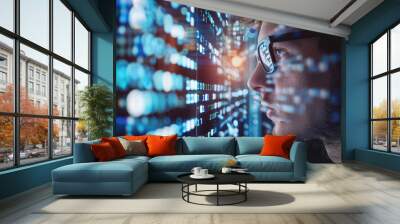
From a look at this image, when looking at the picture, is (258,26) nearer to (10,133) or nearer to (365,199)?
(365,199)

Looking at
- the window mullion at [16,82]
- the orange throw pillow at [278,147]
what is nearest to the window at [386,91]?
the orange throw pillow at [278,147]

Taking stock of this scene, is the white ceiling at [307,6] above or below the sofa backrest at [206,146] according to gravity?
above

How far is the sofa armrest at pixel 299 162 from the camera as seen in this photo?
226 inches

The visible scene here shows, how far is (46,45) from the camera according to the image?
20.0ft

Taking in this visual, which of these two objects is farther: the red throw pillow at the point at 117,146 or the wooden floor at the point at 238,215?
the red throw pillow at the point at 117,146

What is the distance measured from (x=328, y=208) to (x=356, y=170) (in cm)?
375

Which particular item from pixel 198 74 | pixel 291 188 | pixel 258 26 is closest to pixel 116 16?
pixel 198 74

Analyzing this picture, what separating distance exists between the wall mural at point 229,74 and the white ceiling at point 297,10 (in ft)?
2.31

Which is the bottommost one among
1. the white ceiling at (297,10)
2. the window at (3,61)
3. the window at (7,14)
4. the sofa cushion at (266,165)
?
the sofa cushion at (266,165)

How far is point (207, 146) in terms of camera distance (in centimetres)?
659

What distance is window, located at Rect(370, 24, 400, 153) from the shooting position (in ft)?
25.4

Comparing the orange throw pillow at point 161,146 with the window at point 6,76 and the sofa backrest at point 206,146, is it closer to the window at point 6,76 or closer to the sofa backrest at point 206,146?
the sofa backrest at point 206,146

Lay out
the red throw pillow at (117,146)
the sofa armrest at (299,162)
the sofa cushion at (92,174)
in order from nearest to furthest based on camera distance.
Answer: the sofa cushion at (92,174)
the sofa armrest at (299,162)
the red throw pillow at (117,146)

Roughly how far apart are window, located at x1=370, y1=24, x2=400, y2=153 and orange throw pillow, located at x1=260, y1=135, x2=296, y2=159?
2.90 m
